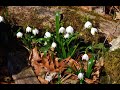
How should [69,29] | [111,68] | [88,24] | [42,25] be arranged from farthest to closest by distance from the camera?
[42,25] < [88,24] < [69,29] < [111,68]

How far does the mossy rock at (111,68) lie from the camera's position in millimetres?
4988

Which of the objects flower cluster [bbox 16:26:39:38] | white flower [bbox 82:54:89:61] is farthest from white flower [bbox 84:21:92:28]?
flower cluster [bbox 16:26:39:38]

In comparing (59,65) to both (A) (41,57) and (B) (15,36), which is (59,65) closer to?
(A) (41,57)

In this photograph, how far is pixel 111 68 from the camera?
505 cm

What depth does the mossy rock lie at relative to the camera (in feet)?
16.4

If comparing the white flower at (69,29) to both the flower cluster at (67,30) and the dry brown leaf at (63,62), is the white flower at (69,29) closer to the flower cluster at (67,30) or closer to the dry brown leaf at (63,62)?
the flower cluster at (67,30)

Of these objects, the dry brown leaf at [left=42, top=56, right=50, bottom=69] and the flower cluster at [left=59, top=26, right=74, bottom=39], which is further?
the flower cluster at [left=59, top=26, right=74, bottom=39]

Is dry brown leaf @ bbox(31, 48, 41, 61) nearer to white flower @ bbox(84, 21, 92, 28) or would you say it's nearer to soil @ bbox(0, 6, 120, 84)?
soil @ bbox(0, 6, 120, 84)

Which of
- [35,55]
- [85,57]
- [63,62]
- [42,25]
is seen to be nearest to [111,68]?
[85,57]

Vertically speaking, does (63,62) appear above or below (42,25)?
below

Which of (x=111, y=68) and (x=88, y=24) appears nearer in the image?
(x=111, y=68)

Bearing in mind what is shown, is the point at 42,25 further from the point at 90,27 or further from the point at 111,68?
the point at 111,68

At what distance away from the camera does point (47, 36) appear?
5359 mm
